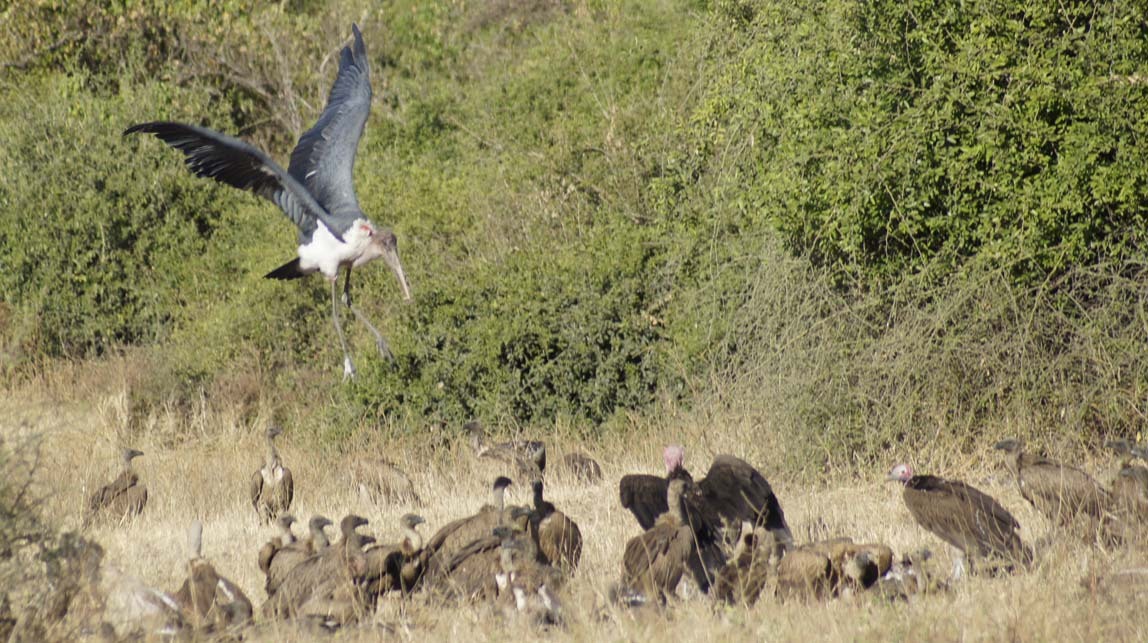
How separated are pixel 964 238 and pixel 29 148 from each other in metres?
13.1

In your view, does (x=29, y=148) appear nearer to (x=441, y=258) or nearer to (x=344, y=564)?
(x=441, y=258)

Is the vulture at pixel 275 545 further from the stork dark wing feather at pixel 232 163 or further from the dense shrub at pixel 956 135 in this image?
the dense shrub at pixel 956 135

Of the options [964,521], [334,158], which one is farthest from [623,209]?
[964,521]

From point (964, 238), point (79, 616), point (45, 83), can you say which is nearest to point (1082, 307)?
point (964, 238)

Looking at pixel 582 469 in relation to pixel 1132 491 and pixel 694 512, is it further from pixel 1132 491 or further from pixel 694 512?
pixel 1132 491

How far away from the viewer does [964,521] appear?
7.45 m

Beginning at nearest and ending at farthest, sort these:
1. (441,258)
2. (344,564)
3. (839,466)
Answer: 1. (344,564)
2. (839,466)
3. (441,258)

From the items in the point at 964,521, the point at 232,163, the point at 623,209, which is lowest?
the point at 964,521

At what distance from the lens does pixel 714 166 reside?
12602 mm

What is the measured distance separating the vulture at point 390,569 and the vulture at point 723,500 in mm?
1431

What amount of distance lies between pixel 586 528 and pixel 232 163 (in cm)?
391

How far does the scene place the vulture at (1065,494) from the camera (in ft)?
24.9

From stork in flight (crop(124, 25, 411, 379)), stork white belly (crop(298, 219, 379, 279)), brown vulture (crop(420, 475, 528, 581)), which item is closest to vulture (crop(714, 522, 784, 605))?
brown vulture (crop(420, 475, 528, 581))

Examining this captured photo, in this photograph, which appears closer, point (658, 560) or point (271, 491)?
point (658, 560)
